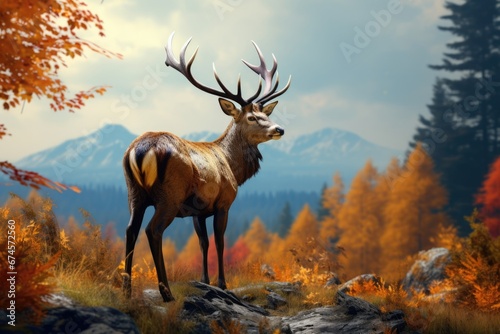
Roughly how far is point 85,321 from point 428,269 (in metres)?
11.0

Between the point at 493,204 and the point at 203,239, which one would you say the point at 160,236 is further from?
the point at 493,204

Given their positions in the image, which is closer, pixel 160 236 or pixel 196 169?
pixel 160 236

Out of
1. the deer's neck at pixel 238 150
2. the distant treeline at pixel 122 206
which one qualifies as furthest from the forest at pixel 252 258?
the distant treeline at pixel 122 206

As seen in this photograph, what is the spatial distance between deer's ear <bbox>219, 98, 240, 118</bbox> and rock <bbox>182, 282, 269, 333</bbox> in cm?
292

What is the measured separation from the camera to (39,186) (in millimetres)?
5363

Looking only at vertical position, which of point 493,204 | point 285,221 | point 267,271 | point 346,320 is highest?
point 285,221

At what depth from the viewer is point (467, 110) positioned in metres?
35.8

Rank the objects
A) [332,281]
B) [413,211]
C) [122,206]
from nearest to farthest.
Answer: [332,281] < [413,211] < [122,206]

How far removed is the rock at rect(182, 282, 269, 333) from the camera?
7239mm

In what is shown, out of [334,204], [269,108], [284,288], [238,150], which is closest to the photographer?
[238,150]

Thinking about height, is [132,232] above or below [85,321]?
above

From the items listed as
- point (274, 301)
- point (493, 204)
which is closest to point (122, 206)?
point (493, 204)

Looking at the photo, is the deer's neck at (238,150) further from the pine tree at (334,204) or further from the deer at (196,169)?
the pine tree at (334,204)

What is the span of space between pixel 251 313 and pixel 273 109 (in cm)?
363
